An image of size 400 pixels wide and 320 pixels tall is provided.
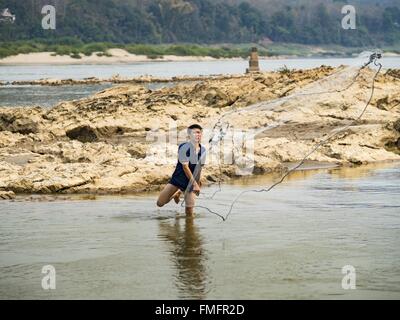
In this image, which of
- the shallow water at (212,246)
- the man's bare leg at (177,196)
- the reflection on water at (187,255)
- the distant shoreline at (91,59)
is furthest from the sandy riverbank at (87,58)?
the reflection on water at (187,255)

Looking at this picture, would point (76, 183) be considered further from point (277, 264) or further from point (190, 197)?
point (277, 264)

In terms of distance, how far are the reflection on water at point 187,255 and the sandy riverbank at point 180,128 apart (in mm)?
2854

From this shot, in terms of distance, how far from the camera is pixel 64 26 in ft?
511

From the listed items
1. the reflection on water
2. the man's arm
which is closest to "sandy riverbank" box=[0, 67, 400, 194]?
the man's arm


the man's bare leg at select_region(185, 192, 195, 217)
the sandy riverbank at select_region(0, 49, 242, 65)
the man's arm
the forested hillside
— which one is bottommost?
the man's bare leg at select_region(185, 192, 195, 217)

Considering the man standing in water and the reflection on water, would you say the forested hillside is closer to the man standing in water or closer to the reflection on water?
the man standing in water

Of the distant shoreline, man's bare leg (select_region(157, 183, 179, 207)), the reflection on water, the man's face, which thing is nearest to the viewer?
the reflection on water

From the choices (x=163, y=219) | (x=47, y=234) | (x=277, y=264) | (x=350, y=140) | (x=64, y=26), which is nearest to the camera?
(x=277, y=264)

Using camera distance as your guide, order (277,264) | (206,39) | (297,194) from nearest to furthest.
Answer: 1. (277,264)
2. (297,194)
3. (206,39)

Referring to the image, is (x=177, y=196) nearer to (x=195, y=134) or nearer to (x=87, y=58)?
(x=195, y=134)

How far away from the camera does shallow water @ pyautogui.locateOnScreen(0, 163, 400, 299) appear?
9.41 m

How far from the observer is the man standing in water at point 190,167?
12.5 meters
